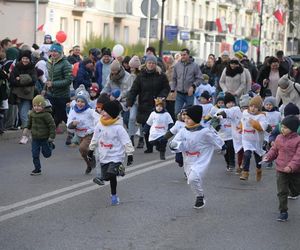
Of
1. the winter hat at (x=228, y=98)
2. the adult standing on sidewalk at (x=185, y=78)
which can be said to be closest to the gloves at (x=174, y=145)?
the winter hat at (x=228, y=98)

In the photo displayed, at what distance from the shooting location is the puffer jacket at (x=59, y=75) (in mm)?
16531

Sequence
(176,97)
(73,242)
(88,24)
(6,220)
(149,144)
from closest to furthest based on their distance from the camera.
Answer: (73,242)
(6,220)
(149,144)
(176,97)
(88,24)

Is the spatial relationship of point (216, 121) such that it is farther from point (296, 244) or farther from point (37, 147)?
point (296, 244)

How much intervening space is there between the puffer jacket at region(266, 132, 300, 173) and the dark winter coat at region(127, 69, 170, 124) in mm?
6128

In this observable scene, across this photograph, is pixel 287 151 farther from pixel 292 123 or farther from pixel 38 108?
pixel 38 108

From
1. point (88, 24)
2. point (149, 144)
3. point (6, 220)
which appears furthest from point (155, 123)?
point (88, 24)

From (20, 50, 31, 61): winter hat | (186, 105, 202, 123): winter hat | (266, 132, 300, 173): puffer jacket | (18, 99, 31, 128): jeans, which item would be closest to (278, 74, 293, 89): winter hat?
(186, 105, 202, 123): winter hat

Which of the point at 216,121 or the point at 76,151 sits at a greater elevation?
the point at 216,121

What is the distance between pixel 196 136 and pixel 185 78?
755cm

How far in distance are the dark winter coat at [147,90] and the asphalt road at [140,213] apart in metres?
2.26

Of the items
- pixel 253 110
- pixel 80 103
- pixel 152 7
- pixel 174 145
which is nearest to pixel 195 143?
pixel 174 145

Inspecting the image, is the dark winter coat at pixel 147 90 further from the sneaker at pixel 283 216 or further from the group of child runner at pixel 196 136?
the sneaker at pixel 283 216

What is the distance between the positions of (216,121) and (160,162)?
1737 millimetres

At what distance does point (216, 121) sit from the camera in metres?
12.9
